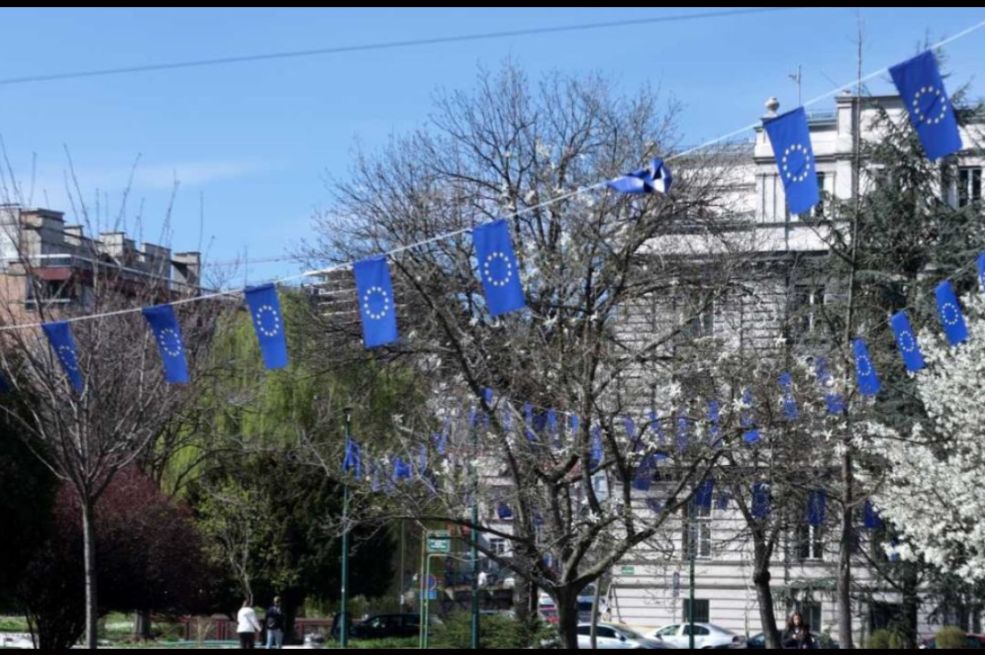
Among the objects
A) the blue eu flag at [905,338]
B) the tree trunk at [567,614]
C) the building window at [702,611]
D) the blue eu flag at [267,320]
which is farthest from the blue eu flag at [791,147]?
the building window at [702,611]

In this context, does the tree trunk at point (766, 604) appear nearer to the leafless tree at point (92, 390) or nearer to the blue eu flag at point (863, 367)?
the blue eu flag at point (863, 367)

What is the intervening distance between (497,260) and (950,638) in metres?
26.1

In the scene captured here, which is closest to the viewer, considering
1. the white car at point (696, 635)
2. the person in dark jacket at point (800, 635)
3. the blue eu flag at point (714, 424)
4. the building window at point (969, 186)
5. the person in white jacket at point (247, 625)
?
the blue eu flag at point (714, 424)

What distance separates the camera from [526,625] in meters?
34.2

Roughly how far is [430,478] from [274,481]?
732 inches

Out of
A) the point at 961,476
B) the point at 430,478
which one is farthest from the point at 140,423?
the point at 961,476

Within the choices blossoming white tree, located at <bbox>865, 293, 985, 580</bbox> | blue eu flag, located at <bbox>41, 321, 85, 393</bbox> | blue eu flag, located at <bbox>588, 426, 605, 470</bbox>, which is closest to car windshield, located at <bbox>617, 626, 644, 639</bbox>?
blossoming white tree, located at <bbox>865, 293, 985, 580</bbox>

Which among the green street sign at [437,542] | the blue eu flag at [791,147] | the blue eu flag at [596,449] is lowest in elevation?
the green street sign at [437,542]

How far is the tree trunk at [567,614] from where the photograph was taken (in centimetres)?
2633

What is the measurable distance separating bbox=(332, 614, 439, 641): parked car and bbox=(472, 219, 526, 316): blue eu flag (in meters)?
30.0

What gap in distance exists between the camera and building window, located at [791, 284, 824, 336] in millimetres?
31984

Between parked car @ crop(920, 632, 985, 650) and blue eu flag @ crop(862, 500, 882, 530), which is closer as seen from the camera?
blue eu flag @ crop(862, 500, 882, 530)

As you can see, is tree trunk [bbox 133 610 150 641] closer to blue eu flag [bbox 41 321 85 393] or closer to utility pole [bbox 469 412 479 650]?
utility pole [bbox 469 412 479 650]

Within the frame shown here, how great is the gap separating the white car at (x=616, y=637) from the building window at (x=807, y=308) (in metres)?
13.1
